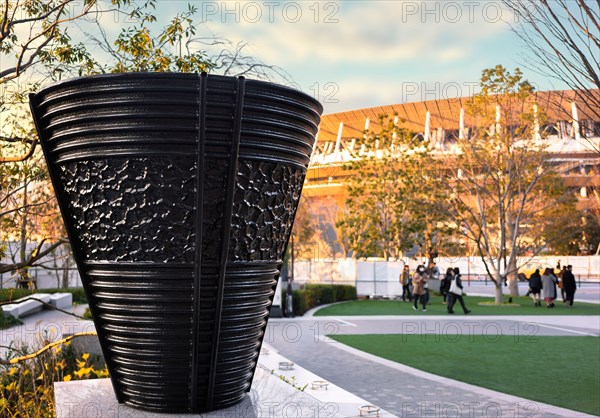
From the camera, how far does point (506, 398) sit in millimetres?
8109

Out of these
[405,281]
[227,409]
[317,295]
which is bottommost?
[317,295]

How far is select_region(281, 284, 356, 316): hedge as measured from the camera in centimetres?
2052

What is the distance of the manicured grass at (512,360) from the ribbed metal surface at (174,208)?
19.8 feet

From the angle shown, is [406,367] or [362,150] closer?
[406,367]

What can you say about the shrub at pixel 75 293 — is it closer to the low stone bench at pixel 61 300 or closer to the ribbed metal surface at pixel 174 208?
the low stone bench at pixel 61 300

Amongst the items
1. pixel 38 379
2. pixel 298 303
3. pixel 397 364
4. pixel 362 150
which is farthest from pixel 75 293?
pixel 362 150

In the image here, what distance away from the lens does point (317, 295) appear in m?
24.3

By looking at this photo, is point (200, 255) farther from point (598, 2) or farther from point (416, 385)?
point (416, 385)

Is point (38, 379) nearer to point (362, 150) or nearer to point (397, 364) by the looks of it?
point (397, 364)

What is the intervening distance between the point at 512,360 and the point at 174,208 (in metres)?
9.82

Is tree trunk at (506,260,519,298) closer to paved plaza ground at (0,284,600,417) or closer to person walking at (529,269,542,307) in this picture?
person walking at (529,269,542,307)

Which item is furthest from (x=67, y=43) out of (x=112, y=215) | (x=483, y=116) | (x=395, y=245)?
(x=395, y=245)

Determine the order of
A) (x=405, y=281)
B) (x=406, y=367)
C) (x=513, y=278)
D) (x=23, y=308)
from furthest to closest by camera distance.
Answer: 1. (x=513, y=278)
2. (x=405, y=281)
3. (x=23, y=308)
4. (x=406, y=367)

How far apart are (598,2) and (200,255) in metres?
4.68
